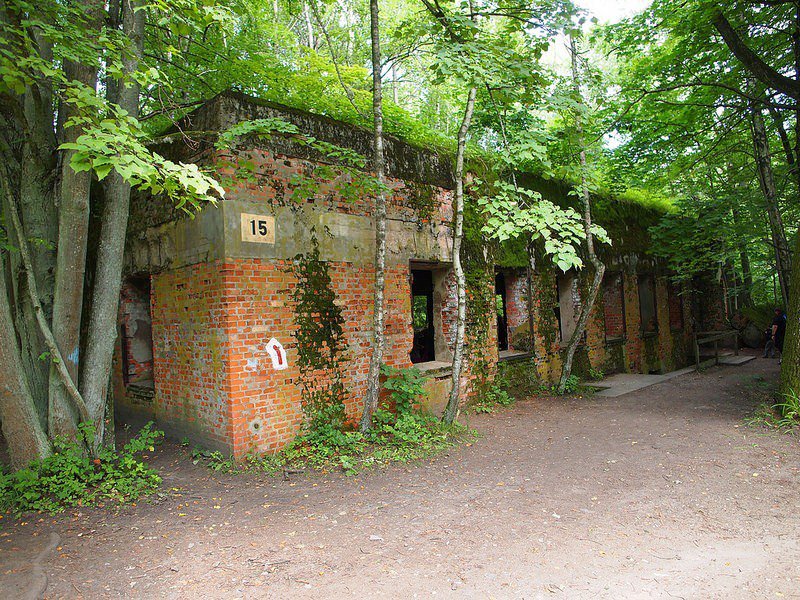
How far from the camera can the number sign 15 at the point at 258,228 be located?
217 inches

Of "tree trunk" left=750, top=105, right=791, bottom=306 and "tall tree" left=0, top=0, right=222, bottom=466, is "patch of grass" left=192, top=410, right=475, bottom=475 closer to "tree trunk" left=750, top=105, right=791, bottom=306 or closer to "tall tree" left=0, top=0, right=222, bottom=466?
"tall tree" left=0, top=0, right=222, bottom=466

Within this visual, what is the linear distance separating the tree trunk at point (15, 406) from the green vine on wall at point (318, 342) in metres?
2.65

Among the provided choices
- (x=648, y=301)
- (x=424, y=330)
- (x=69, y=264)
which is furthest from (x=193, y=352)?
(x=648, y=301)

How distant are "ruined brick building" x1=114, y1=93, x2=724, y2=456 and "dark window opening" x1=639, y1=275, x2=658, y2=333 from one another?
20.0 feet

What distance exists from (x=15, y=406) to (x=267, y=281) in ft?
8.73

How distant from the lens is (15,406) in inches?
177

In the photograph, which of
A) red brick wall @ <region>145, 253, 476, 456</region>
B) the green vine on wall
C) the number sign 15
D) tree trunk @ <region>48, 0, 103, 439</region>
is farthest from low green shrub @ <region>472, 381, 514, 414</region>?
tree trunk @ <region>48, 0, 103, 439</region>

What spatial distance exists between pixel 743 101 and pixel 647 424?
22.9 ft

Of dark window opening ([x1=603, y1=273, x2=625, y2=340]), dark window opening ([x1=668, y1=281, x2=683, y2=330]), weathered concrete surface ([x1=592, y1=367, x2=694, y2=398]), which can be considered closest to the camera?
weathered concrete surface ([x1=592, y1=367, x2=694, y2=398])

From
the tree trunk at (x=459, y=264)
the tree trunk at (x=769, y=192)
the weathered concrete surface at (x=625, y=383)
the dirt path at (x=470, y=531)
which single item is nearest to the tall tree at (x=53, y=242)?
the dirt path at (x=470, y=531)

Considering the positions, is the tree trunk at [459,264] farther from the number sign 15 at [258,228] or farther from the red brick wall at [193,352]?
the red brick wall at [193,352]

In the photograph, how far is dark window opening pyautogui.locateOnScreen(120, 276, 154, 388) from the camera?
7441mm

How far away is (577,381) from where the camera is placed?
980cm

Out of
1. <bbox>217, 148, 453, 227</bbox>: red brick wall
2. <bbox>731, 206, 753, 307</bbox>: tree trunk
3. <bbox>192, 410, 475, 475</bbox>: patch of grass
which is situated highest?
<bbox>217, 148, 453, 227</bbox>: red brick wall
